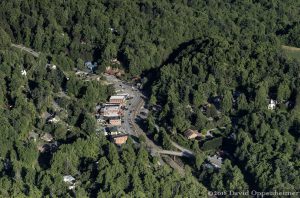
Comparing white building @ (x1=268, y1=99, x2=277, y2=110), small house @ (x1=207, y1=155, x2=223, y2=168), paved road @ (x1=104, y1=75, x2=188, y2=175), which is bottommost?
small house @ (x1=207, y1=155, x2=223, y2=168)

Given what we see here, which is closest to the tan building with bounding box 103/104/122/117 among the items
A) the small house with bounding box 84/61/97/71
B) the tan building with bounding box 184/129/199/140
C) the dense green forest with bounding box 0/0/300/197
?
the dense green forest with bounding box 0/0/300/197

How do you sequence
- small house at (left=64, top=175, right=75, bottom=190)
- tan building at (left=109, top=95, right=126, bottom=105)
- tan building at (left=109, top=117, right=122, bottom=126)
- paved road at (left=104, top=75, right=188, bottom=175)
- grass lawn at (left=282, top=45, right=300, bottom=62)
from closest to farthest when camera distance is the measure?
small house at (left=64, top=175, right=75, bottom=190), paved road at (left=104, top=75, right=188, bottom=175), tan building at (left=109, top=117, right=122, bottom=126), tan building at (left=109, top=95, right=126, bottom=105), grass lawn at (left=282, top=45, right=300, bottom=62)

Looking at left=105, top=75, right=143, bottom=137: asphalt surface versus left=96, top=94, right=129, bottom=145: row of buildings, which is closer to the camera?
left=96, top=94, right=129, bottom=145: row of buildings

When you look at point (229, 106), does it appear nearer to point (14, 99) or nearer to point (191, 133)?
point (191, 133)

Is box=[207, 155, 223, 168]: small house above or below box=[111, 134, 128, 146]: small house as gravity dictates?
below

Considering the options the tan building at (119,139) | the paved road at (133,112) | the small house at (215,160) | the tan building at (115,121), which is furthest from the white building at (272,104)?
the tan building at (119,139)

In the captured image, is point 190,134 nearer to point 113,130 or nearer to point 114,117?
point 113,130

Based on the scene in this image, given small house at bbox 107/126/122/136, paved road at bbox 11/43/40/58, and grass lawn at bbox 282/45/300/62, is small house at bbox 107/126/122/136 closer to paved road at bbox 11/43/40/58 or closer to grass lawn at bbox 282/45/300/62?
paved road at bbox 11/43/40/58

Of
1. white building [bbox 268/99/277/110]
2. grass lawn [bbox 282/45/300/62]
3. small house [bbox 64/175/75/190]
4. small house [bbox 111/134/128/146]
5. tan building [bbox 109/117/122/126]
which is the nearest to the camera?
small house [bbox 64/175/75/190]
